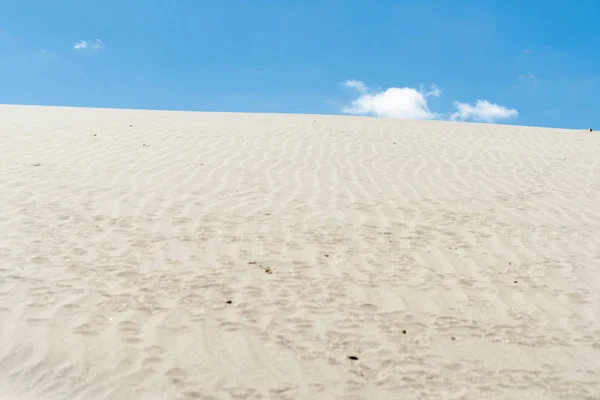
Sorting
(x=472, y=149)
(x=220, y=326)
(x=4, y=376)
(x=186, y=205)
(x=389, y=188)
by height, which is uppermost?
(x=472, y=149)

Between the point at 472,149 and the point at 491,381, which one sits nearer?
the point at 491,381

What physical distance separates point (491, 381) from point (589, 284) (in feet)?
6.46

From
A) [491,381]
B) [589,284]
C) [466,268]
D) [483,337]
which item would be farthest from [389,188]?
[491,381]

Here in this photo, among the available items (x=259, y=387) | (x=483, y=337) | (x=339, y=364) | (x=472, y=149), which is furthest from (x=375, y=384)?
(x=472, y=149)

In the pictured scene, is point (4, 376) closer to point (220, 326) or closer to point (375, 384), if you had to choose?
point (220, 326)

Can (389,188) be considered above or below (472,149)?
below

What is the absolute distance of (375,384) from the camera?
346 centimetres

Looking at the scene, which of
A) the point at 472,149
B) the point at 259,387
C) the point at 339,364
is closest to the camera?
the point at 259,387

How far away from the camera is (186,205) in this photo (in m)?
6.58

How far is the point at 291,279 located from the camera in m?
4.75

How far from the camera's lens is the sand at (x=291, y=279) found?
3521 millimetres

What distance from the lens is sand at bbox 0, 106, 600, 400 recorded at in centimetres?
352

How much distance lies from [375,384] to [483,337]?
1013mm

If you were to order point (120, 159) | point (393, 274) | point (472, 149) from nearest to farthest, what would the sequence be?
point (393, 274) → point (120, 159) → point (472, 149)
